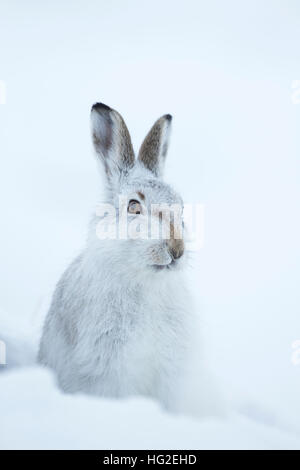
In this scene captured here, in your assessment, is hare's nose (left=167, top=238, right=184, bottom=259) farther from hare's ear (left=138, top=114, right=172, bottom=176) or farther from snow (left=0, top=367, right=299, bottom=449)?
snow (left=0, top=367, right=299, bottom=449)

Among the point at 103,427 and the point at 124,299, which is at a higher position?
the point at 124,299

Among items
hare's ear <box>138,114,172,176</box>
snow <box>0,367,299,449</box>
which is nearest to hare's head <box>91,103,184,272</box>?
hare's ear <box>138,114,172,176</box>

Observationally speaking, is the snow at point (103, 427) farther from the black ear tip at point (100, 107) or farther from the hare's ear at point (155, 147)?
the black ear tip at point (100, 107)

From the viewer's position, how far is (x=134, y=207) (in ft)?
5.11

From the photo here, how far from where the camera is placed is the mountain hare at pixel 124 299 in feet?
4.94

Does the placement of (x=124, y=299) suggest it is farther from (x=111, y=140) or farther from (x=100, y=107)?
(x=100, y=107)

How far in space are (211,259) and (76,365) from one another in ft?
2.30

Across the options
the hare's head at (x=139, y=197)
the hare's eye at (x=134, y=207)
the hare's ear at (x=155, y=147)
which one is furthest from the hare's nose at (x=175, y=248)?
the hare's ear at (x=155, y=147)

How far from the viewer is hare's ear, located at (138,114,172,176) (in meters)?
1.70

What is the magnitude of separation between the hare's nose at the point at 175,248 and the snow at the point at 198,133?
0.32 meters

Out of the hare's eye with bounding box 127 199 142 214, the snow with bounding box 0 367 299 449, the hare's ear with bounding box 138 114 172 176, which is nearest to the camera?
the snow with bounding box 0 367 299 449

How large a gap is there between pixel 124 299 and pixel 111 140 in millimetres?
580

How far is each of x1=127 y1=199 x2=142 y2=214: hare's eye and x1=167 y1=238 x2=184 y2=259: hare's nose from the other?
0.18m

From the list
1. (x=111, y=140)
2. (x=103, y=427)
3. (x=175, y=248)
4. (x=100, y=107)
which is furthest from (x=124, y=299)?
(x=100, y=107)
